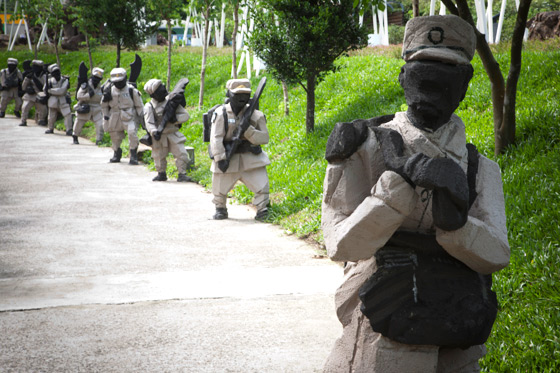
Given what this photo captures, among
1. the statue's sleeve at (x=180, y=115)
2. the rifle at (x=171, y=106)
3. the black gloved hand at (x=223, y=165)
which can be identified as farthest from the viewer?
the statue's sleeve at (x=180, y=115)

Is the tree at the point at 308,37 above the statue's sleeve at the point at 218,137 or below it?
above

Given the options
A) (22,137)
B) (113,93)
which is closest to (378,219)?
(113,93)

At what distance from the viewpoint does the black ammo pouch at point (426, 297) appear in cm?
246

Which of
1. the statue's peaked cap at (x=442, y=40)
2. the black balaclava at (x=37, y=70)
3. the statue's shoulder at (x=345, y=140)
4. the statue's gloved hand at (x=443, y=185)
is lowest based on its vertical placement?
the statue's gloved hand at (x=443, y=185)

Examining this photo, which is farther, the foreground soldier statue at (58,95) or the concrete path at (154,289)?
the foreground soldier statue at (58,95)

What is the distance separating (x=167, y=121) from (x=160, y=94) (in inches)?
21.9

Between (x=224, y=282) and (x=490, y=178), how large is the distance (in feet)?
13.6

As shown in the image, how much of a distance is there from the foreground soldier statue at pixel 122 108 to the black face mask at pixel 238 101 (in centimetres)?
621

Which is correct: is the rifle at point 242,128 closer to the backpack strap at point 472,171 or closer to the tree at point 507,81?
the tree at point 507,81

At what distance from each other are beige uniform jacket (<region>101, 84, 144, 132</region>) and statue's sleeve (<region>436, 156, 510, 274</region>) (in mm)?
13253

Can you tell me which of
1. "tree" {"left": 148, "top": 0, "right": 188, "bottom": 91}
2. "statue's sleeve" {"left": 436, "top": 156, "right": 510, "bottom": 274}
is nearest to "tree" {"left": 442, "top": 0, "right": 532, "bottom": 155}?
"statue's sleeve" {"left": 436, "top": 156, "right": 510, "bottom": 274}

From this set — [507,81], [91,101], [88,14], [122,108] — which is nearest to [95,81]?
[91,101]

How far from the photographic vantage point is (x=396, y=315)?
249 cm

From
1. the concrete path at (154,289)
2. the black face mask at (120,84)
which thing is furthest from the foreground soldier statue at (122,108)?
the concrete path at (154,289)
